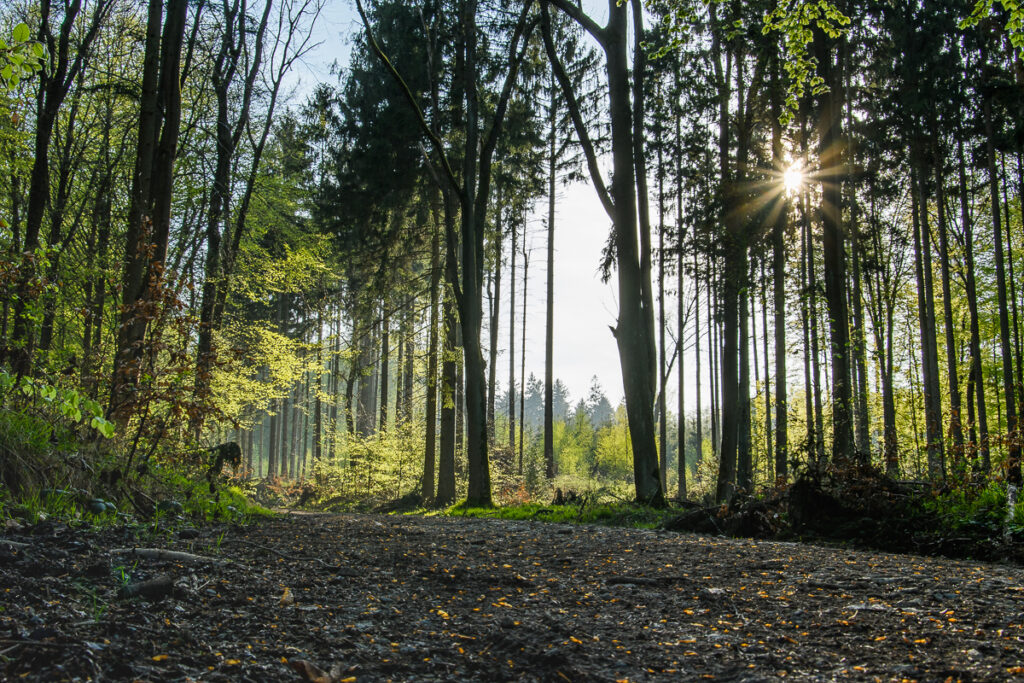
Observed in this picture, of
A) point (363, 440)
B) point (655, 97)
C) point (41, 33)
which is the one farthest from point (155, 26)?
point (363, 440)

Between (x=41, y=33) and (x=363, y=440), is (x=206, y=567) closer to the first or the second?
(x=41, y=33)

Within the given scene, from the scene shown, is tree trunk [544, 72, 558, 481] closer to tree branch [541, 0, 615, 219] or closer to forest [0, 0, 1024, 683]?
forest [0, 0, 1024, 683]

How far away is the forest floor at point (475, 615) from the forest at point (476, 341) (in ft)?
0.07

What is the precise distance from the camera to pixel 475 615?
2.96 m

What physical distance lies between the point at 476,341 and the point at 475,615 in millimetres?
8456

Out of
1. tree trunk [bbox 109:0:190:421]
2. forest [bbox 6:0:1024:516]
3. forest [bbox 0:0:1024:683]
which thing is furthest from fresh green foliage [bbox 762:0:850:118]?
tree trunk [bbox 109:0:190:421]

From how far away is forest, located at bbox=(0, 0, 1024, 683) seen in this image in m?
2.56

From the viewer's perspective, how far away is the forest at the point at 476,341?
Answer: 256 centimetres

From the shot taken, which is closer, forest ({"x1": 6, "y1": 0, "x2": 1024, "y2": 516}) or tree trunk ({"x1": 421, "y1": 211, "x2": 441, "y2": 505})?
forest ({"x1": 6, "y1": 0, "x2": 1024, "y2": 516})

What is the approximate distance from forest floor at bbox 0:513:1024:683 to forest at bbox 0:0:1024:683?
2cm

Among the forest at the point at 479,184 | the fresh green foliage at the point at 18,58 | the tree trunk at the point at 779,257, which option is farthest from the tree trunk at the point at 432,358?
the fresh green foliage at the point at 18,58

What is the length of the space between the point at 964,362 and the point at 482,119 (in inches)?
781

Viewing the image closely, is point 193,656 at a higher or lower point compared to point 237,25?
lower

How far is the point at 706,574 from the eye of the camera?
3775 mm
